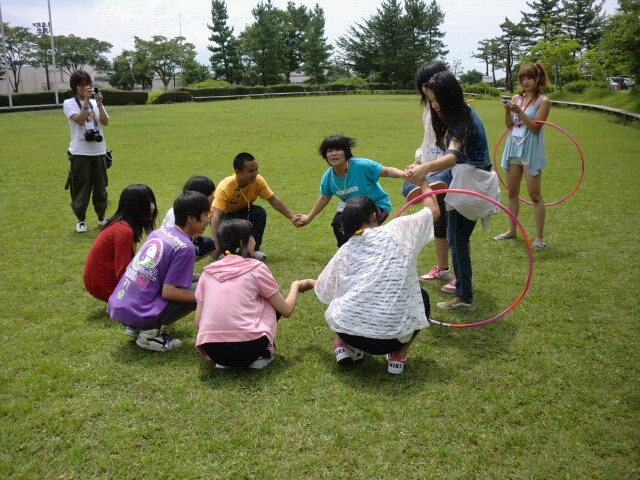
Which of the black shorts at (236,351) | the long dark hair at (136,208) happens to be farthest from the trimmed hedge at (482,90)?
the black shorts at (236,351)

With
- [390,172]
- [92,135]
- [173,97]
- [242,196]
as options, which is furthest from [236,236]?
[173,97]

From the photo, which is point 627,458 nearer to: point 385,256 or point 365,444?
point 365,444

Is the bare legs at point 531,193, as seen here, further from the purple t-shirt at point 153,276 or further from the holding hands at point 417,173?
the purple t-shirt at point 153,276

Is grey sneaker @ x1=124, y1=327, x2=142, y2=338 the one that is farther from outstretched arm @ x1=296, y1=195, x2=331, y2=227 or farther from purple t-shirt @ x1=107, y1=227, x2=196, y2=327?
outstretched arm @ x1=296, y1=195, x2=331, y2=227

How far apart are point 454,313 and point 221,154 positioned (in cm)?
1078

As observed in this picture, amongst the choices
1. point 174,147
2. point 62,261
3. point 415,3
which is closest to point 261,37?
point 415,3

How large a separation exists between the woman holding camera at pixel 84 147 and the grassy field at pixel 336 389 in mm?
832

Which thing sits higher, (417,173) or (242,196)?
(417,173)

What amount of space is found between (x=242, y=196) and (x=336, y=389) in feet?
10.2

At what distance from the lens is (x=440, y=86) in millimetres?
4227

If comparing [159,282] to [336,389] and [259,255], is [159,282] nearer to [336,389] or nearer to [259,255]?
[336,389]

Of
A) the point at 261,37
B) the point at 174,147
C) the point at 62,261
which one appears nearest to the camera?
the point at 62,261

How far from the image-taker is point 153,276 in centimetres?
417

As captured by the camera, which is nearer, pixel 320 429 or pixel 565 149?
pixel 320 429
